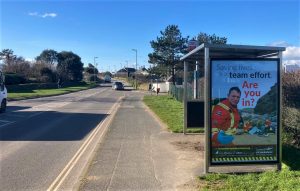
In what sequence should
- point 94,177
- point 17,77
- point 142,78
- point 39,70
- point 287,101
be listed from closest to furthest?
1. point 94,177
2. point 287,101
3. point 17,77
4. point 39,70
5. point 142,78

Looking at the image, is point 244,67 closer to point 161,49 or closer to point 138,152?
point 138,152

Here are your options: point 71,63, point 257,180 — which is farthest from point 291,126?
point 71,63

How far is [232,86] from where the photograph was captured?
8883mm

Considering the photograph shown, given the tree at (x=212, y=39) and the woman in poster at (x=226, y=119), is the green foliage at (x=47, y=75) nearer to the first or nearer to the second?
the tree at (x=212, y=39)

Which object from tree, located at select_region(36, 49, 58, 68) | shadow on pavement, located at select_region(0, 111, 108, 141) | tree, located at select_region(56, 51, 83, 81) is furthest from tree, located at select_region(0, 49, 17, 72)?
shadow on pavement, located at select_region(0, 111, 108, 141)

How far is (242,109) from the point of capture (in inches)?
353

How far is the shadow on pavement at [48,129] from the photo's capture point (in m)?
14.5

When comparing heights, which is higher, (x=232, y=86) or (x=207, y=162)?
(x=232, y=86)

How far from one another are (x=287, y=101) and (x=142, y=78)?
11718 centimetres

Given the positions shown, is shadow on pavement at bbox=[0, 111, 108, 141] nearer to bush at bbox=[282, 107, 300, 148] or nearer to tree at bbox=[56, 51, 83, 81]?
bush at bbox=[282, 107, 300, 148]

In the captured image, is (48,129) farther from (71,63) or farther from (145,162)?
Answer: (71,63)

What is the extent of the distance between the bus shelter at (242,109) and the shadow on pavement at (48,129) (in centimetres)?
640

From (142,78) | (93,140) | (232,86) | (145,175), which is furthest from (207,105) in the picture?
(142,78)

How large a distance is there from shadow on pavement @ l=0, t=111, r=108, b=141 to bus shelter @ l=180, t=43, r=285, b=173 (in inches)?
252
